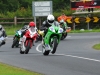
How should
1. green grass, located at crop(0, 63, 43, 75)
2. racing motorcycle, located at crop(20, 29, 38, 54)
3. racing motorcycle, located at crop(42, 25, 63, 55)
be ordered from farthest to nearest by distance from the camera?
racing motorcycle, located at crop(20, 29, 38, 54) → racing motorcycle, located at crop(42, 25, 63, 55) → green grass, located at crop(0, 63, 43, 75)

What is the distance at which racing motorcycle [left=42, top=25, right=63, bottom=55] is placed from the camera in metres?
18.4

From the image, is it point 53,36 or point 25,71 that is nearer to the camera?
point 25,71

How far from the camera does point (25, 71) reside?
12.9 m

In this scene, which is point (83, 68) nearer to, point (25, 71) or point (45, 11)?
point (25, 71)

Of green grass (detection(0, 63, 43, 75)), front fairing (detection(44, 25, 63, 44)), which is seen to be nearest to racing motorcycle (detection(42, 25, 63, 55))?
front fairing (detection(44, 25, 63, 44))

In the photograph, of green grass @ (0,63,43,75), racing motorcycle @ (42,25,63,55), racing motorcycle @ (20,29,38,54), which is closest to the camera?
green grass @ (0,63,43,75)

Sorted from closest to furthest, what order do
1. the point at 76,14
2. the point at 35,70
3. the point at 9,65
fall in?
the point at 35,70
the point at 9,65
the point at 76,14

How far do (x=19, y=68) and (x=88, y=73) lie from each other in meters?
2.32

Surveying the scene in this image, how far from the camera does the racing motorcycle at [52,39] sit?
60.3 ft

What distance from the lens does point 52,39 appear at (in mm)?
18609

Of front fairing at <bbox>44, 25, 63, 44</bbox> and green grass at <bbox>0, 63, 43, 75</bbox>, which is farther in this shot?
front fairing at <bbox>44, 25, 63, 44</bbox>

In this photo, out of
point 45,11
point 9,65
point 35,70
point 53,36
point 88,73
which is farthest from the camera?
point 45,11

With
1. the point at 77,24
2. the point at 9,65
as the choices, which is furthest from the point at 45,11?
the point at 9,65

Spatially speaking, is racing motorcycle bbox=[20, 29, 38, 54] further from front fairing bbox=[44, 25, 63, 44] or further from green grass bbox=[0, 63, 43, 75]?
green grass bbox=[0, 63, 43, 75]
